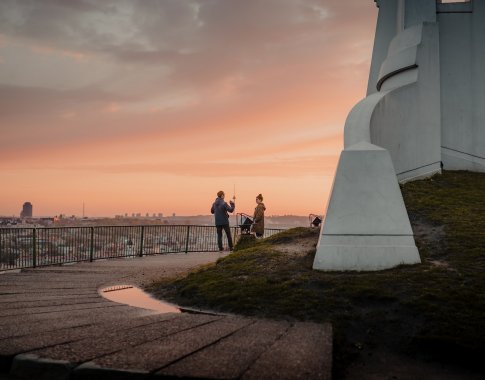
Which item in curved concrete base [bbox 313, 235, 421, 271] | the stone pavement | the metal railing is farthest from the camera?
the metal railing

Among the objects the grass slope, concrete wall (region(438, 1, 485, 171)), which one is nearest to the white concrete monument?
concrete wall (region(438, 1, 485, 171))

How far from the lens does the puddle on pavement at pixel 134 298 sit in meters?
7.35

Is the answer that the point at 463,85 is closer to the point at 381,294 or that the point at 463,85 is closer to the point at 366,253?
the point at 366,253

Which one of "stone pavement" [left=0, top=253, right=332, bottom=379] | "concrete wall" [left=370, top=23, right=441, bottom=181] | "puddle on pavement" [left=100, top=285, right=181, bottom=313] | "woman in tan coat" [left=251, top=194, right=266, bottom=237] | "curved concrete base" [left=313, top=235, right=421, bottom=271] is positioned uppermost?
"concrete wall" [left=370, top=23, right=441, bottom=181]

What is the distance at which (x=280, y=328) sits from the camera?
5551mm

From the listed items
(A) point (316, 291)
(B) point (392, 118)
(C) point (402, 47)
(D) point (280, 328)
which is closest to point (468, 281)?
(A) point (316, 291)

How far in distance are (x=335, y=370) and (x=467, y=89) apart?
14.7m

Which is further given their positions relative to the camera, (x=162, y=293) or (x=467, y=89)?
(x=467, y=89)

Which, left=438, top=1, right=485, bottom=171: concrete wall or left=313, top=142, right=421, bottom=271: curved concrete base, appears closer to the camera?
left=313, top=142, right=421, bottom=271: curved concrete base

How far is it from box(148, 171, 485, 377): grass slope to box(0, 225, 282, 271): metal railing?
5.89 meters

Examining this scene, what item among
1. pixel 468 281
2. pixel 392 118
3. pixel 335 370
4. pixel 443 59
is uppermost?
pixel 443 59

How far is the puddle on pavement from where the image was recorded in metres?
7.35

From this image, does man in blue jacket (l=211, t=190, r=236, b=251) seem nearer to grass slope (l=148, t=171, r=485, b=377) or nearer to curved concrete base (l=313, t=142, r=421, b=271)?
grass slope (l=148, t=171, r=485, b=377)

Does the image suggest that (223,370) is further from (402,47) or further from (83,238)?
(402,47)
